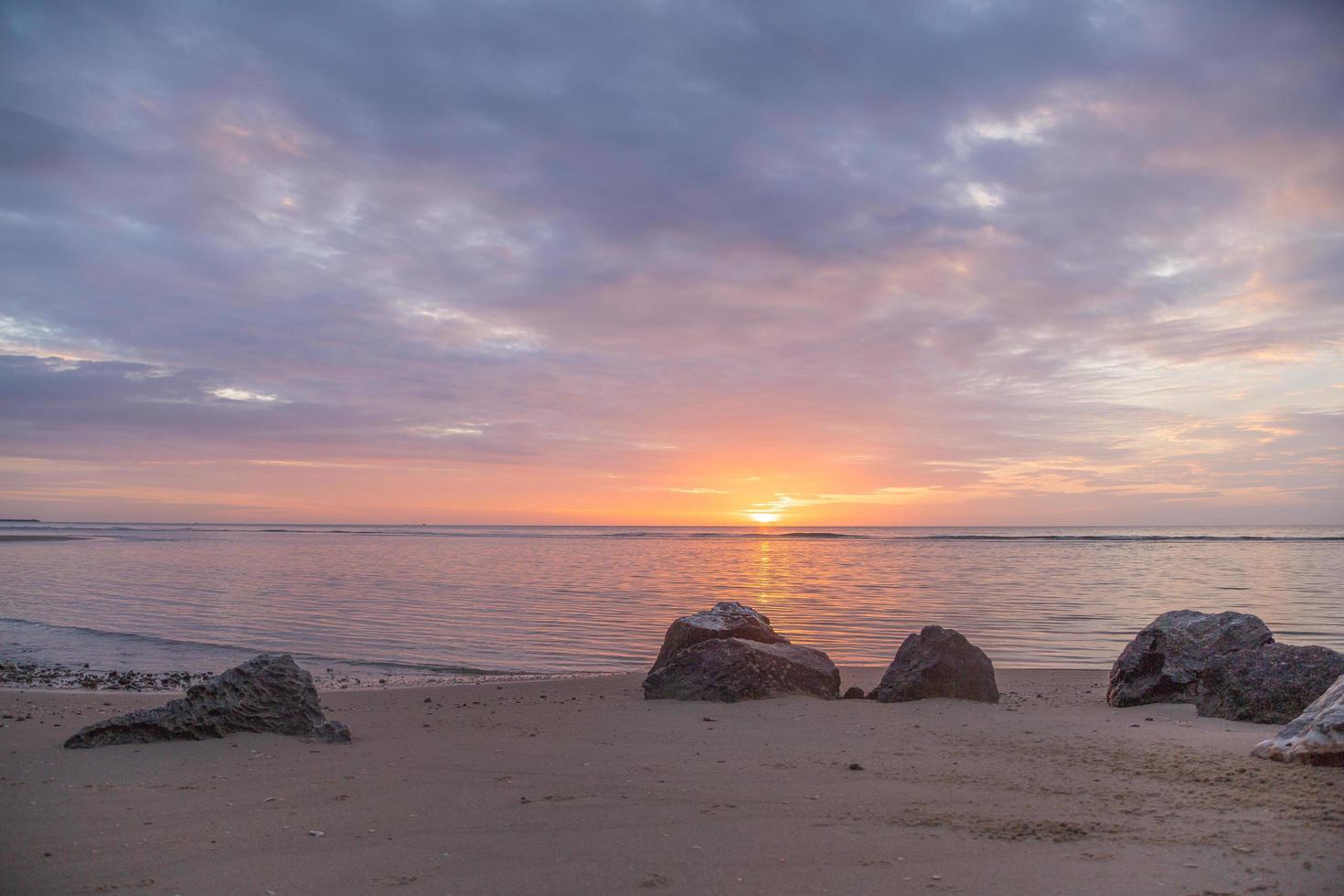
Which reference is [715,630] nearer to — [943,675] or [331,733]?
[943,675]

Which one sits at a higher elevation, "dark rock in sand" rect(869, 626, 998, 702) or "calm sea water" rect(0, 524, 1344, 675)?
"dark rock in sand" rect(869, 626, 998, 702)

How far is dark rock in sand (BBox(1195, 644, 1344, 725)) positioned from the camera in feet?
22.9

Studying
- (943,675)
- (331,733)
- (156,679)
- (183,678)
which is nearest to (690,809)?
(331,733)

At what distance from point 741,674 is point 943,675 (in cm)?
213

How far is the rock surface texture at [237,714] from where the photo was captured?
6898 millimetres

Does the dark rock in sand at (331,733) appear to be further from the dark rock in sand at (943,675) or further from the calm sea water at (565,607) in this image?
the calm sea water at (565,607)

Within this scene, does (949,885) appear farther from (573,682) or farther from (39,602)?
(39,602)

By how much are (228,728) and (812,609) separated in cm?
1554

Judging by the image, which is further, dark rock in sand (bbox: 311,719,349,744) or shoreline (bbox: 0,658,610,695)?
shoreline (bbox: 0,658,610,695)

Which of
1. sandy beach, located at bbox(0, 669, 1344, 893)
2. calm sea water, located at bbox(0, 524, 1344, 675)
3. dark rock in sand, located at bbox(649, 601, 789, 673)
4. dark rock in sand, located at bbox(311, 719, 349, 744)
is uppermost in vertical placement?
dark rock in sand, located at bbox(649, 601, 789, 673)

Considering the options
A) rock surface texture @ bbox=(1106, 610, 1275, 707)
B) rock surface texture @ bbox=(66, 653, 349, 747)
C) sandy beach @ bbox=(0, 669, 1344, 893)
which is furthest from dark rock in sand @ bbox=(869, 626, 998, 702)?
rock surface texture @ bbox=(66, 653, 349, 747)

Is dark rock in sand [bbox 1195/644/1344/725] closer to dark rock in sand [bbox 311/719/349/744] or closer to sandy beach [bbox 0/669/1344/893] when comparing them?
sandy beach [bbox 0/669/1344/893]

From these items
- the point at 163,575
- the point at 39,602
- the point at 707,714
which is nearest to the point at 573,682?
the point at 707,714

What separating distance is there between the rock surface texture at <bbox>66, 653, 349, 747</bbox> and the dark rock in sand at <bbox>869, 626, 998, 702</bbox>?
5526 millimetres
